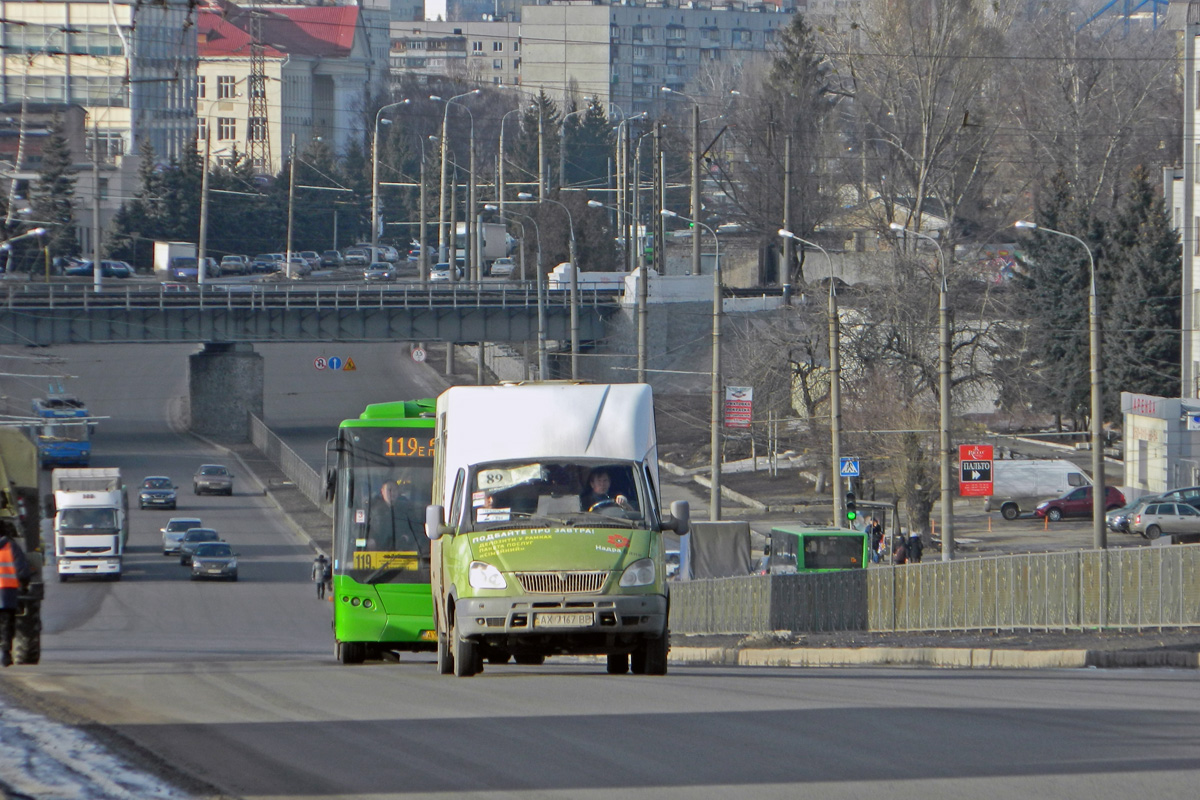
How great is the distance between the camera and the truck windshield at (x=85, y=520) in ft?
147

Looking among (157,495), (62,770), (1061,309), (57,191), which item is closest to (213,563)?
(157,495)

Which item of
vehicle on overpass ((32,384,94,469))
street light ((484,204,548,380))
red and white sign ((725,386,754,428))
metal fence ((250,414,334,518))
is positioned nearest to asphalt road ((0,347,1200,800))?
red and white sign ((725,386,754,428))

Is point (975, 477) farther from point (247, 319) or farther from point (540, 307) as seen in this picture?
point (247, 319)

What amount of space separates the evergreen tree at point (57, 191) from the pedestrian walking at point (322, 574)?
6219 centimetres

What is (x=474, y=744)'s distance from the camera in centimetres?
891

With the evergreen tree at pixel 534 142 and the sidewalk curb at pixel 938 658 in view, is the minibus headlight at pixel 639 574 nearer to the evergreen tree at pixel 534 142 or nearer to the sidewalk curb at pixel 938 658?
the sidewalk curb at pixel 938 658

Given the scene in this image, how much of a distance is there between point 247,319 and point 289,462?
1026 centimetres

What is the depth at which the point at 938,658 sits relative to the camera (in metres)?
18.8

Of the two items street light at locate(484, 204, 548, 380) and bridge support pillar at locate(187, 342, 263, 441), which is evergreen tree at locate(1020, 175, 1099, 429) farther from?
bridge support pillar at locate(187, 342, 263, 441)

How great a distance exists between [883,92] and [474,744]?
63.8 meters

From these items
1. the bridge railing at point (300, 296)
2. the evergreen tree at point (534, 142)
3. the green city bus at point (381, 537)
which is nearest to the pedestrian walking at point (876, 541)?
the bridge railing at point (300, 296)

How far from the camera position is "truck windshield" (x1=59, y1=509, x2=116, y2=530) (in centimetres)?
4466

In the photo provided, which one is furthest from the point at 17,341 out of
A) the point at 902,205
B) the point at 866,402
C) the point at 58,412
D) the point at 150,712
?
the point at 150,712

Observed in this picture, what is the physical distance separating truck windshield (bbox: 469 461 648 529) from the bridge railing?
183ft
